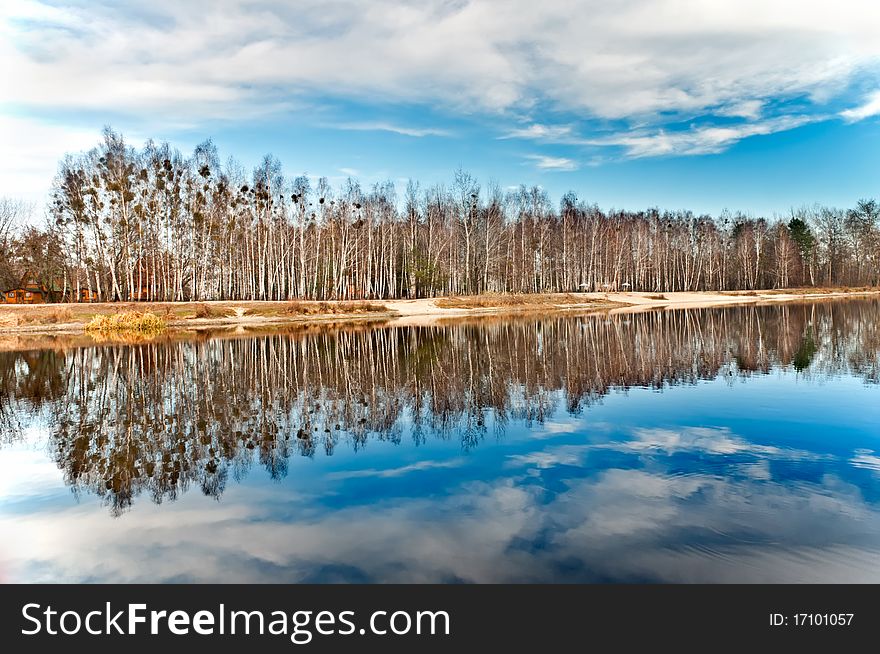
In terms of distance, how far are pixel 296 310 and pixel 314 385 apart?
121ft

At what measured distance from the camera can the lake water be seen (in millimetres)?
5617

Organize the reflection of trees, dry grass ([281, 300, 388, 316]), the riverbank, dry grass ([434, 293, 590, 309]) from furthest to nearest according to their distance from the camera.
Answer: dry grass ([434, 293, 590, 309]) → dry grass ([281, 300, 388, 316]) → the riverbank → the reflection of trees

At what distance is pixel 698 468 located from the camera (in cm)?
825

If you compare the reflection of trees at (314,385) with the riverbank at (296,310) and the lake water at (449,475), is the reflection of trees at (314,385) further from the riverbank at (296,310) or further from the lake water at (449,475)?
the riverbank at (296,310)

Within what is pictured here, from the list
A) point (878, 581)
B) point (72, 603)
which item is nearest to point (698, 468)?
point (878, 581)

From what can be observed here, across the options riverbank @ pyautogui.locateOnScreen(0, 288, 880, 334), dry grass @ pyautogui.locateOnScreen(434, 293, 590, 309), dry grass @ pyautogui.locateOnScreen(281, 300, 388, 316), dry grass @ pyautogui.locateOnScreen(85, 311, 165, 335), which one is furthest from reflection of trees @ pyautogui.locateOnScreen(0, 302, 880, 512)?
dry grass @ pyautogui.locateOnScreen(434, 293, 590, 309)

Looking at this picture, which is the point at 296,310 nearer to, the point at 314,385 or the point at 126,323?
the point at 126,323

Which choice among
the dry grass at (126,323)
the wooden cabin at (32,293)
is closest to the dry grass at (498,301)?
the dry grass at (126,323)

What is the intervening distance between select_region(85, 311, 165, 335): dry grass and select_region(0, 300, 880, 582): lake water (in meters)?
23.9

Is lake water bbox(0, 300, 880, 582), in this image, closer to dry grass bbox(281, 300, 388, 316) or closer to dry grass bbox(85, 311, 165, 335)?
dry grass bbox(85, 311, 165, 335)

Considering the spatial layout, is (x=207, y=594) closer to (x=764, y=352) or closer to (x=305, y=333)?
(x=764, y=352)

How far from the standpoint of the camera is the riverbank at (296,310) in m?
41.9

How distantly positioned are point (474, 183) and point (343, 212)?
64.9 feet

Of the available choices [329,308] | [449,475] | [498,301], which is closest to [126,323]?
[329,308]
